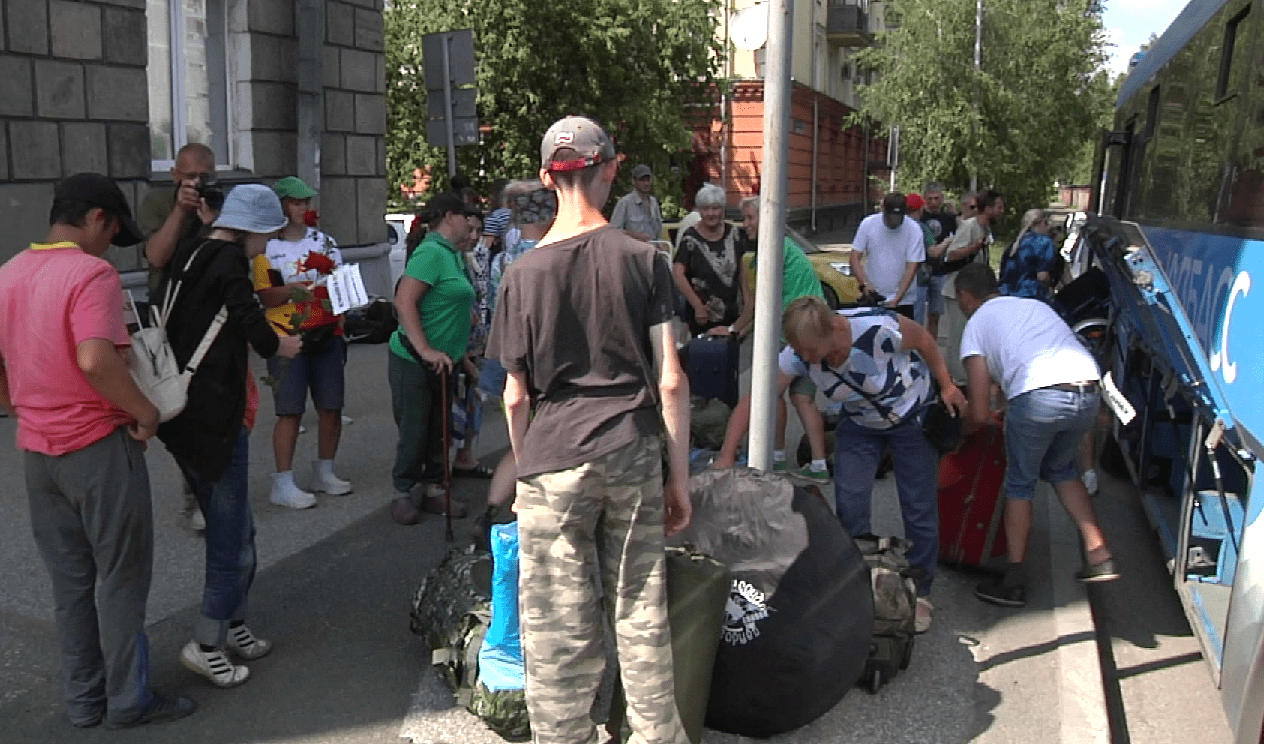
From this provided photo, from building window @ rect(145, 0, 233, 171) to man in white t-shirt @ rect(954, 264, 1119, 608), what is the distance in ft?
29.3

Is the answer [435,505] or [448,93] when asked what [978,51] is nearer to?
[448,93]

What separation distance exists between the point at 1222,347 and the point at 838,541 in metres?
1.64

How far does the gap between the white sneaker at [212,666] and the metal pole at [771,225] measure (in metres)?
2.06

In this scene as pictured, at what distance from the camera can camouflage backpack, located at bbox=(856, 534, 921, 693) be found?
426 cm

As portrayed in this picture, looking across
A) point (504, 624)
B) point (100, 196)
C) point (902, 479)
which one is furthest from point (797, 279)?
point (100, 196)

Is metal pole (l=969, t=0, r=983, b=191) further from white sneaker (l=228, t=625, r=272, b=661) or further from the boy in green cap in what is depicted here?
white sneaker (l=228, t=625, r=272, b=661)

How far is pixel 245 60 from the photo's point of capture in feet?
41.7

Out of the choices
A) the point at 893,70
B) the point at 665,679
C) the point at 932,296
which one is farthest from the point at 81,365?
the point at 893,70

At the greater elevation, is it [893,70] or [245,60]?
[893,70]

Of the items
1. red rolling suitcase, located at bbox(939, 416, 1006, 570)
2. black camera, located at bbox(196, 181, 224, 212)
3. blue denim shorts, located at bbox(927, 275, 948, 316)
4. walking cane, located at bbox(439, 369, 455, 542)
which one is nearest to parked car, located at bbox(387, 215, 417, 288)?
blue denim shorts, located at bbox(927, 275, 948, 316)

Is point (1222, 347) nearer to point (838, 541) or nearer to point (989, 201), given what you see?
point (838, 541)

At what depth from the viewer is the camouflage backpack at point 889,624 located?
4.26 metres

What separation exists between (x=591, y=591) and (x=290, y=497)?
12.3 feet

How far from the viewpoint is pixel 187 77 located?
12383 mm
